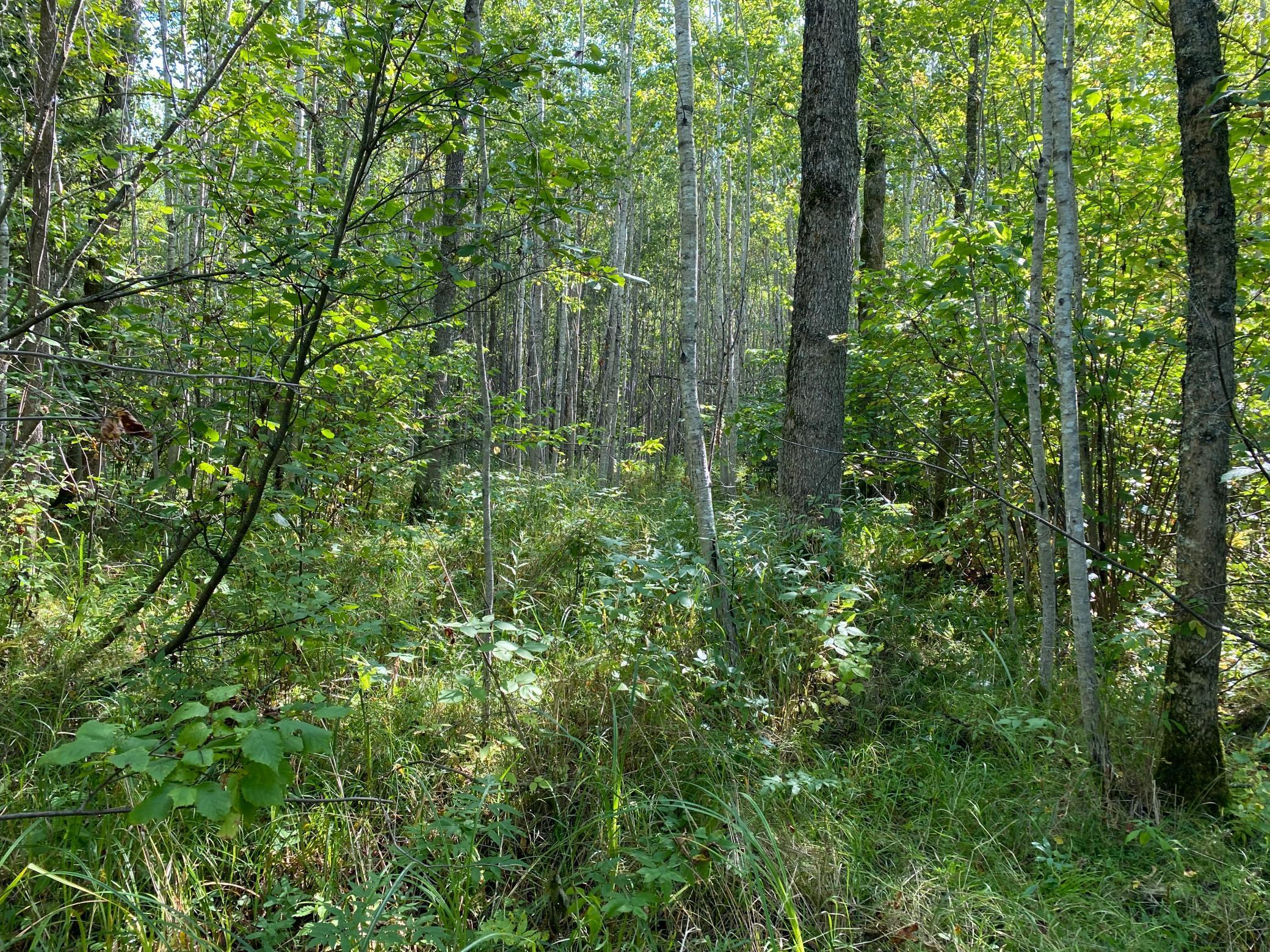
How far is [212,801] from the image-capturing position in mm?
1229

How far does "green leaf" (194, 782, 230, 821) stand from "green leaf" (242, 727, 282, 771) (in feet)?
0.25

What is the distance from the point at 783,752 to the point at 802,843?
1.84 feet

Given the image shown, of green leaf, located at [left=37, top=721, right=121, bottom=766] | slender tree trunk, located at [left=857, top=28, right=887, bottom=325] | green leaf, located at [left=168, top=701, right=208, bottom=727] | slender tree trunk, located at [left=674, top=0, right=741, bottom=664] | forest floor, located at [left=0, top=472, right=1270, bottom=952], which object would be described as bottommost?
forest floor, located at [left=0, top=472, right=1270, bottom=952]

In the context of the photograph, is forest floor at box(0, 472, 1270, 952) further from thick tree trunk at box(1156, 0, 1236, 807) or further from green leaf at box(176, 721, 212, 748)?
green leaf at box(176, 721, 212, 748)

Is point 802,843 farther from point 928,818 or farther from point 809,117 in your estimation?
point 809,117

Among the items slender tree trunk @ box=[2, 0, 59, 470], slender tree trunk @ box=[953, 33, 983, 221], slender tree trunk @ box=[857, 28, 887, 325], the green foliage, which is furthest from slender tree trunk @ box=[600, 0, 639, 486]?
the green foliage

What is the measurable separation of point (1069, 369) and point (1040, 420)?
Answer: 1.72ft

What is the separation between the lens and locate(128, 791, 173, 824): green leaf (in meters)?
1.17

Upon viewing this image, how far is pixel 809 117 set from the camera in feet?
13.5

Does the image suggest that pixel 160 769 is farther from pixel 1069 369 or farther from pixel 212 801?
pixel 1069 369

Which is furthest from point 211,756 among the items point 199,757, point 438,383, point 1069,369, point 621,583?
point 438,383

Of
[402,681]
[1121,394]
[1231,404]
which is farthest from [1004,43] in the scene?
[402,681]

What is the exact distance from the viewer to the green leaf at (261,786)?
3.99 ft

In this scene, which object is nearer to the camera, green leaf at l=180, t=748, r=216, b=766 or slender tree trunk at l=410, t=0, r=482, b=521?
green leaf at l=180, t=748, r=216, b=766
